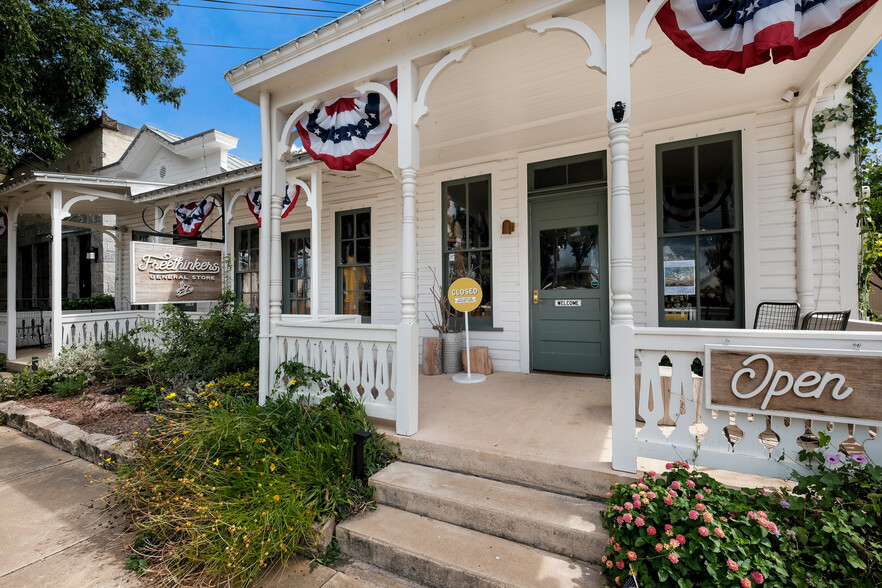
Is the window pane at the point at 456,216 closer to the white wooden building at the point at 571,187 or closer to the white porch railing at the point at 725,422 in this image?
the white wooden building at the point at 571,187

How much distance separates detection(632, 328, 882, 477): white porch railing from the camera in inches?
71.4

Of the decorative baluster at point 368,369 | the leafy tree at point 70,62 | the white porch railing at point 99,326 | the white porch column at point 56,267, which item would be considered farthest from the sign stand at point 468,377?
the leafy tree at point 70,62

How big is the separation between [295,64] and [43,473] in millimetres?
3802

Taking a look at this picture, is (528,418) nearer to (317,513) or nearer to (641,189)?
(317,513)

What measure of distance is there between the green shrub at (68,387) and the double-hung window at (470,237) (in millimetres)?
4587

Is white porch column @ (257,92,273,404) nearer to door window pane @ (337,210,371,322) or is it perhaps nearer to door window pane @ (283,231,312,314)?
door window pane @ (337,210,371,322)

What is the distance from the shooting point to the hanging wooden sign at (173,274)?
447 cm

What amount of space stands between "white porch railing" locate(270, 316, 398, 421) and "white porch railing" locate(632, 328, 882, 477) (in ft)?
5.32

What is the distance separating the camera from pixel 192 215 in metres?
6.18

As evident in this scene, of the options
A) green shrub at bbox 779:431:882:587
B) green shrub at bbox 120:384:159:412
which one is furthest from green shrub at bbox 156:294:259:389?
green shrub at bbox 779:431:882:587

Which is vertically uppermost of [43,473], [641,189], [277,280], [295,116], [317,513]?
[295,116]

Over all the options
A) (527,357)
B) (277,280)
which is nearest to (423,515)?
(277,280)

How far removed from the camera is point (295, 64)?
3.15 m

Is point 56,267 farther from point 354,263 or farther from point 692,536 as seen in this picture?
point 692,536
